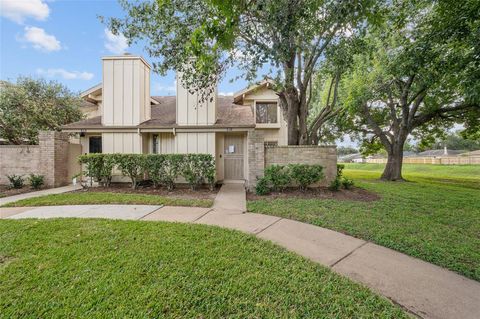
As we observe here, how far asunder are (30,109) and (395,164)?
69.0 ft

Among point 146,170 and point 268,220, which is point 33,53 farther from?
point 268,220

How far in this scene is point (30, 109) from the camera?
432 inches

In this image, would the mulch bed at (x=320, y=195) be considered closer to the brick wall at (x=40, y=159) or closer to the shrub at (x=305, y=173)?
the shrub at (x=305, y=173)

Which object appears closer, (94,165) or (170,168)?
(170,168)

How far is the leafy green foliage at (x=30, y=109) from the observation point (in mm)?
10938

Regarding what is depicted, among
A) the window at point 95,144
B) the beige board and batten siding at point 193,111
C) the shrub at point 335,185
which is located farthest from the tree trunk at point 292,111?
the window at point 95,144

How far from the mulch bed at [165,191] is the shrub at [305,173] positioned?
2934mm

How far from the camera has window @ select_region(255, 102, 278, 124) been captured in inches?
525

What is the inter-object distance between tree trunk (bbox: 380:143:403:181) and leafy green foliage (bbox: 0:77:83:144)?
19.2m

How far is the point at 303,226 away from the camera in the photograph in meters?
4.41

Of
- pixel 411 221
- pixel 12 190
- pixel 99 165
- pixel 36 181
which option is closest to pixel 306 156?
pixel 411 221

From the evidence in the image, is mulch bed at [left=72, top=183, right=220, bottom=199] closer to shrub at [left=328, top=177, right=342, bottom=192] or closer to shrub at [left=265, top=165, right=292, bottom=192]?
shrub at [left=265, top=165, right=292, bottom=192]

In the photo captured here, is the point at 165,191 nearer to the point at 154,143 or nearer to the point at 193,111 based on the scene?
the point at 154,143

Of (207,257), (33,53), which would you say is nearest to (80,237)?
(207,257)
